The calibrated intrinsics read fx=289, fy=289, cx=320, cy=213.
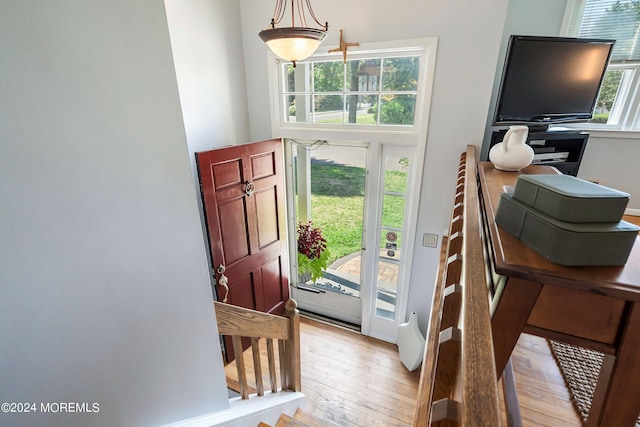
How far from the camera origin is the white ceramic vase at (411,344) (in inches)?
106

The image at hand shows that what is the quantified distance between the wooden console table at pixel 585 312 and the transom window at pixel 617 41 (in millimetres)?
2445

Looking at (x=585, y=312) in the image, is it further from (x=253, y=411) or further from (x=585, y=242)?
(x=253, y=411)

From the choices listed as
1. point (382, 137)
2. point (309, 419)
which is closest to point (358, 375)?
point (309, 419)

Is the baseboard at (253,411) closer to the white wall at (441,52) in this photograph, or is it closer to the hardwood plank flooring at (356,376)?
the hardwood plank flooring at (356,376)

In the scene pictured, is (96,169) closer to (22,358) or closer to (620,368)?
(22,358)

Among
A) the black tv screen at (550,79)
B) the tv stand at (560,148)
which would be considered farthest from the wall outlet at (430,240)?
the black tv screen at (550,79)

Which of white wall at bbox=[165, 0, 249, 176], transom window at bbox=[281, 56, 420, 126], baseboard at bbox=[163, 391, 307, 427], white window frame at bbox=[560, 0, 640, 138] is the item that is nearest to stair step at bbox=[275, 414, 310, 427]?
baseboard at bbox=[163, 391, 307, 427]

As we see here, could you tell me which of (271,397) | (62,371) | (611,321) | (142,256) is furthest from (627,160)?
(62,371)

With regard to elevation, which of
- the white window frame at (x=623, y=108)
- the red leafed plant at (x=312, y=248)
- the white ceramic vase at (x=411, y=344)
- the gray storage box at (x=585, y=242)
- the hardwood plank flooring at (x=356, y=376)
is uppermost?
the white window frame at (x=623, y=108)

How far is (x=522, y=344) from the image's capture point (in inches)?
54.2

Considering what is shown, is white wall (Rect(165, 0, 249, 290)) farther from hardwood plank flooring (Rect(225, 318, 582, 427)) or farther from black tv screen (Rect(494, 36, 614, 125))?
black tv screen (Rect(494, 36, 614, 125))

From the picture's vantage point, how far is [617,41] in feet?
7.11

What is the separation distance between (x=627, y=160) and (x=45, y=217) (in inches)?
140

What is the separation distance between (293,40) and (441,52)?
1.29 metres
